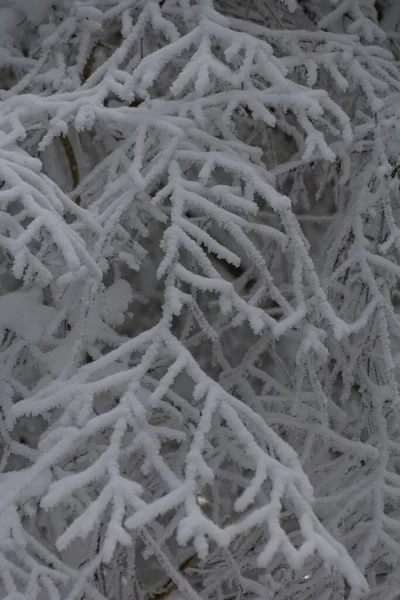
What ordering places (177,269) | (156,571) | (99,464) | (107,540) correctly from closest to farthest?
1. (107,540)
2. (99,464)
3. (177,269)
4. (156,571)

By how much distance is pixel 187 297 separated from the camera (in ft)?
6.38

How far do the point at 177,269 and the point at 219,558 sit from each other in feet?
4.83

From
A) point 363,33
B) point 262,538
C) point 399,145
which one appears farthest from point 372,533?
point 363,33

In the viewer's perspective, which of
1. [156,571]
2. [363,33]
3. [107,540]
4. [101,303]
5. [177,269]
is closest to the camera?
[107,540]

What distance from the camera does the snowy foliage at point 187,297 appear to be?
1853 millimetres

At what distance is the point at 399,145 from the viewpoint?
253 cm

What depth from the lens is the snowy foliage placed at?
6.08ft

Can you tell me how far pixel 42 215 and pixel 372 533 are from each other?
1583 millimetres

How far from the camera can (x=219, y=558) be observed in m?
2.89

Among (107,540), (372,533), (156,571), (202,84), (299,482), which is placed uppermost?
(202,84)

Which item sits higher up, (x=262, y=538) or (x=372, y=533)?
(x=372, y=533)

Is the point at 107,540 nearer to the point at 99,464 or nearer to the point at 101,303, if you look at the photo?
the point at 99,464

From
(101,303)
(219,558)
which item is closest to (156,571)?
(219,558)

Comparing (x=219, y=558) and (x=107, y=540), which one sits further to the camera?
(x=219, y=558)
